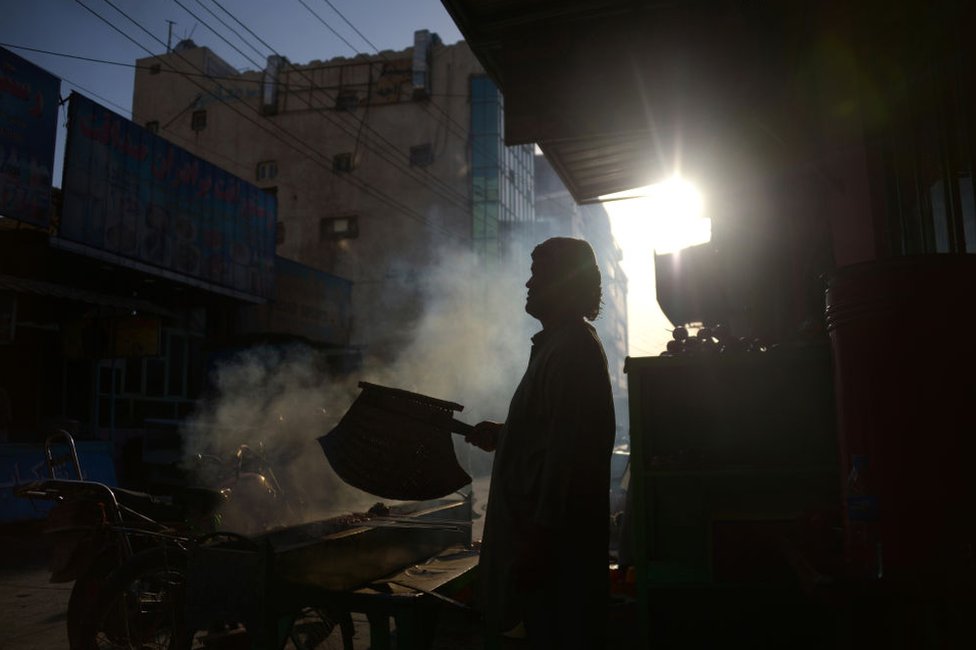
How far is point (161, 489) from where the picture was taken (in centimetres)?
993

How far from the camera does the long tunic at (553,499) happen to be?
2.37m

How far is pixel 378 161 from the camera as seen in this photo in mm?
32250

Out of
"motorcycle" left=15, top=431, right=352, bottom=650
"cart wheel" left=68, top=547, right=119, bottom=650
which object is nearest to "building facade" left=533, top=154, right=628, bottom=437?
"motorcycle" left=15, top=431, right=352, bottom=650

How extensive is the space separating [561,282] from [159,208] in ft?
53.5

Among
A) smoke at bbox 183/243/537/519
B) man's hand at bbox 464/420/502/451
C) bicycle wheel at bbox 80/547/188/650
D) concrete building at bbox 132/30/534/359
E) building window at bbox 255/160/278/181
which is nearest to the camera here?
man's hand at bbox 464/420/502/451

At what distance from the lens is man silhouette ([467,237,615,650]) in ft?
7.80

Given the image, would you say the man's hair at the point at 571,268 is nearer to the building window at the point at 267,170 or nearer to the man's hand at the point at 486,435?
the man's hand at the point at 486,435

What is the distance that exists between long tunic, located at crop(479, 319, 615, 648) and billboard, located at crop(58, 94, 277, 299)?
48.1ft

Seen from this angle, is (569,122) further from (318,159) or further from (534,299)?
(318,159)

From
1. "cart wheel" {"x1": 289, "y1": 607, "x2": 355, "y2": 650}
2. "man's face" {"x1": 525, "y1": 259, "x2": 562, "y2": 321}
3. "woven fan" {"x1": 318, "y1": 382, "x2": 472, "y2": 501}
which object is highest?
"man's face" {"x1": 525, "y1": 259, "x2": 562, "y2": 321}

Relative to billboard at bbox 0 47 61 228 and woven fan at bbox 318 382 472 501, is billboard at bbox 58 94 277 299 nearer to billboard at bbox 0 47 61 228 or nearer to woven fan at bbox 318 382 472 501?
billboard at bbox 0 47 61 228

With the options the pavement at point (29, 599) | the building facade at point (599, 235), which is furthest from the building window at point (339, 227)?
the pavement at point (29, 599)

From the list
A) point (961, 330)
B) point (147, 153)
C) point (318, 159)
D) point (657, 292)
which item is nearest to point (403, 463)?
point (961, 330)

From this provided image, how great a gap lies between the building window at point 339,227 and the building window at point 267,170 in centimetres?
396
